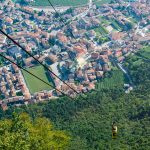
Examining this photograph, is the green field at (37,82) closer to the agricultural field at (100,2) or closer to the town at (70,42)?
the town at (70,42)

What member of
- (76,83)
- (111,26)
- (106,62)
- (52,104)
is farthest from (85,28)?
(52,104)

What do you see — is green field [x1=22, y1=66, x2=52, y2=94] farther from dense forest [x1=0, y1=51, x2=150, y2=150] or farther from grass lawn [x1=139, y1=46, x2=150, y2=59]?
grass lawn [x1=139, y1=46, x2=150, y2=59]

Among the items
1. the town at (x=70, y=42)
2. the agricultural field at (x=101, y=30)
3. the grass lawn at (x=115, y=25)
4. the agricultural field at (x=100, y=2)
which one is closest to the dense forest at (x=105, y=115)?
the town at (x=70, y=42)

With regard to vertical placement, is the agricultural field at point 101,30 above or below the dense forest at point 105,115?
above

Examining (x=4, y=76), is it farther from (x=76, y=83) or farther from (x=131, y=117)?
(x=131, y=117)

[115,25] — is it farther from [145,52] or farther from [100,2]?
[145,52]

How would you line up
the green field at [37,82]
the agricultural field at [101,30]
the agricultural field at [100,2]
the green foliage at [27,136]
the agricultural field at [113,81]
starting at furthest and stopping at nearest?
the agricultural field at [100,2]
the agricultural field at [101,30]
the agricultural field at [113,81]
the green field at [37,82]
the green foliage at [27,136]
